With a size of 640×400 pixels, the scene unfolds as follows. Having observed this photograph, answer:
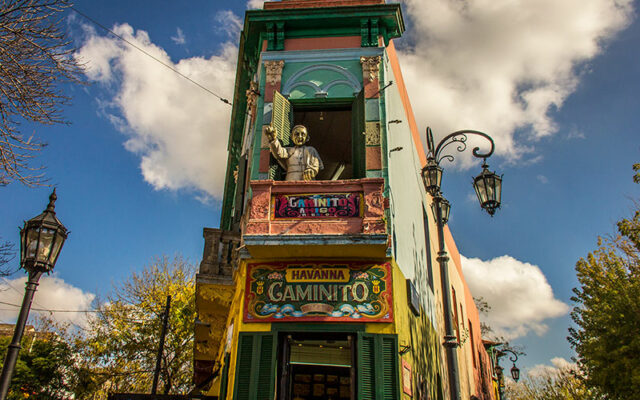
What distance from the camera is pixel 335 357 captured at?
8.75 meters

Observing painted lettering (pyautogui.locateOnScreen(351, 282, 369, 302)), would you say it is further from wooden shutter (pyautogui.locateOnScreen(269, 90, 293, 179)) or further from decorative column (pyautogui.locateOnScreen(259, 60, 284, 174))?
decorative column (pyautogui.locateOnScreen(259, 60, 284, 174))

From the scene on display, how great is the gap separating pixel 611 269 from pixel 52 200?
18.9 metres

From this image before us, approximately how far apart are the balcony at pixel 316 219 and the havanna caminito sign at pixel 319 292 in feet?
0.86

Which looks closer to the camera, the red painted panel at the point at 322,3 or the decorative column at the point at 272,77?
the decorative column at the point at 272,77

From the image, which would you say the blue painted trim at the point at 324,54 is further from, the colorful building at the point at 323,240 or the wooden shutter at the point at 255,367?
the wooden shutter at the point at 255,367

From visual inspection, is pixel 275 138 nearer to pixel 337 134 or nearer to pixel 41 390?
pixel 337 134

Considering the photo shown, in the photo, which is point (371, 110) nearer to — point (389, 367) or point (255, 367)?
point (389, 367)

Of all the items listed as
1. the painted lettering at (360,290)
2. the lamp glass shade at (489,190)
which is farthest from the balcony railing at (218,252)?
the lamp glass shade at (489,190)

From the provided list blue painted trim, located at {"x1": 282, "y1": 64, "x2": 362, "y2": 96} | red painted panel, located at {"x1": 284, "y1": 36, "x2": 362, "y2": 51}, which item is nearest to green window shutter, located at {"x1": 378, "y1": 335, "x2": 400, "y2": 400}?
blue painted trim, located at {"x1": 282, "y1": 64, "x2": 362, "y2": 96}

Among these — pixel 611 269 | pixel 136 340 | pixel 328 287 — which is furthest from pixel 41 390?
pixel 611 269

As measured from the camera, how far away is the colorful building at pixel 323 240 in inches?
331

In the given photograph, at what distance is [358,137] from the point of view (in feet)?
33.9

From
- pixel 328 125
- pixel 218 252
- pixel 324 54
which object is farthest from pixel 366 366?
pixel 328 125

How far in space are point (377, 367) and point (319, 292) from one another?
5.22ft
